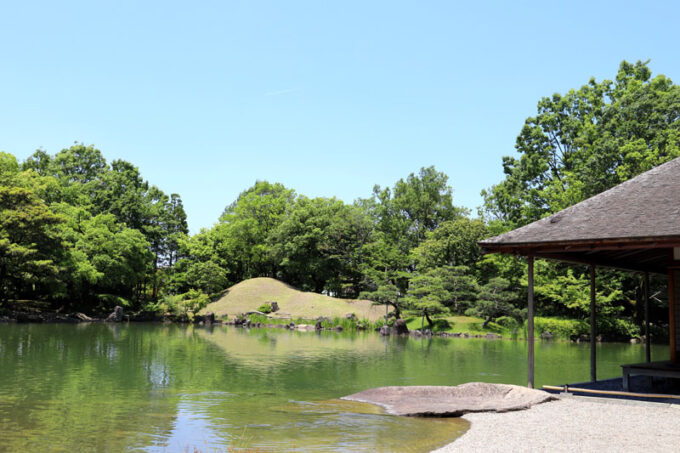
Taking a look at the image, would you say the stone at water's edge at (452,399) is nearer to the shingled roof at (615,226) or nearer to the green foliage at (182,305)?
the shingled roof at (615,226)

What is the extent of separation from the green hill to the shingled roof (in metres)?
28.5

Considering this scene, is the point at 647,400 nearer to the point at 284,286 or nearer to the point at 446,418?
the point at 446,418

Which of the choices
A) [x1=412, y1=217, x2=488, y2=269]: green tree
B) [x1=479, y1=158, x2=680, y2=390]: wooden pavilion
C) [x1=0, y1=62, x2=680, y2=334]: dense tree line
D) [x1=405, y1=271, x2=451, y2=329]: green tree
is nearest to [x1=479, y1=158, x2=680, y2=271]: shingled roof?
[x1=479, y1=158, x2=680, y2=390]: wooden pavilion

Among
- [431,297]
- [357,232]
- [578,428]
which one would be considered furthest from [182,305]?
[578,428]

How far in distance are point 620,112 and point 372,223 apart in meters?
22.1

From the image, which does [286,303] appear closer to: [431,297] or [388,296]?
[388,296]

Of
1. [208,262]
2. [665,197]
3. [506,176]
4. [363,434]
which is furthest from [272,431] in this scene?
[208,262]

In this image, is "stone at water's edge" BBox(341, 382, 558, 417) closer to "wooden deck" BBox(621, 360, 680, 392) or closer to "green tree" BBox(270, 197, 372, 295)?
"wooden deck" BBox(621, 360, 680, 392)

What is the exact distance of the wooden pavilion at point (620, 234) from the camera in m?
9.55

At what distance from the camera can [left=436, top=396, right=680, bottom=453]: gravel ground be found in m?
6.95

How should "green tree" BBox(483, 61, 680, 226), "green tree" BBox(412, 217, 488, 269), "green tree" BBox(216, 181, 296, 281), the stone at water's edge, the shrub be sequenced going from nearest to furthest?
the stone at water's edge < "green tree" BBox(483, 61, 680, 226) < "green tree" BBox(412, 217, 488, 269) < the shrub < "green tree" BBox(216, 181, 296, 281)

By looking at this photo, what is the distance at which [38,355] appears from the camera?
18328 millimetres

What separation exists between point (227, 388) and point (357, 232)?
36.5 meters

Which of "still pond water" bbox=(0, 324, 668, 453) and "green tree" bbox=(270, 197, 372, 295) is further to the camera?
"green tree" bbox=(270, 197, 372, 295)
